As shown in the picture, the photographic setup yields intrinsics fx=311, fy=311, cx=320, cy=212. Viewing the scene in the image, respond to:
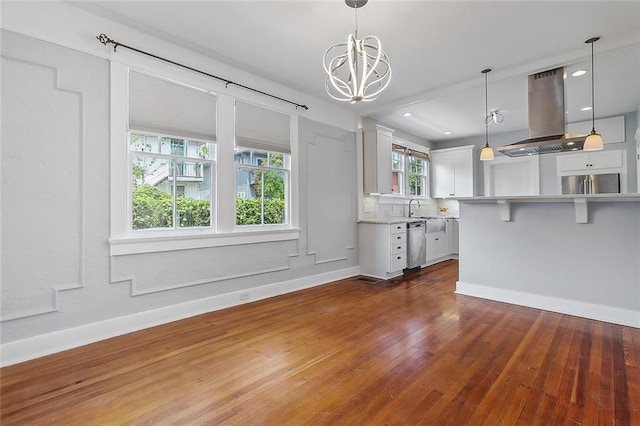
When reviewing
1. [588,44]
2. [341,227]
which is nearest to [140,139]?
[341,227]

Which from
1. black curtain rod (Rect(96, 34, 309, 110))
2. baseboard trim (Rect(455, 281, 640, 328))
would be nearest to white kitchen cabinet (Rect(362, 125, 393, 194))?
black curtain rod (Rect(96, 34, 309, 110))

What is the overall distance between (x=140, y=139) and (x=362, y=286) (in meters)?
3.34

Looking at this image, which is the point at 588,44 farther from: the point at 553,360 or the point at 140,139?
the point at 140,139

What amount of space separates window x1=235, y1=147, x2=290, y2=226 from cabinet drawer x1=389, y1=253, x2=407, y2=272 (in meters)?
1.92

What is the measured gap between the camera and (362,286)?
4.56m

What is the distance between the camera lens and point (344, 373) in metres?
2.12

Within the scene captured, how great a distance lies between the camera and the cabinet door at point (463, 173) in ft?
23.1

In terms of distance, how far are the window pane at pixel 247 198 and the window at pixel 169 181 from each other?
15.1 inches

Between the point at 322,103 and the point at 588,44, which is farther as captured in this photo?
the point at 322,103

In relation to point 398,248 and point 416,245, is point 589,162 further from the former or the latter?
point 398,248

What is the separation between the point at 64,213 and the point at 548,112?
5249mm

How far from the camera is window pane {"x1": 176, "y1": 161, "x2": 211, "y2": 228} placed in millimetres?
3279

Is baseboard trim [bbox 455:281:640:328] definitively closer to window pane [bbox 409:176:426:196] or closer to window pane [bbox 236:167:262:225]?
window pane [bbox 236:167:262:225]

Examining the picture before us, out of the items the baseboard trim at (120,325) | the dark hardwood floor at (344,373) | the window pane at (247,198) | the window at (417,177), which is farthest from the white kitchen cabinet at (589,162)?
the window pane at (247,198)
